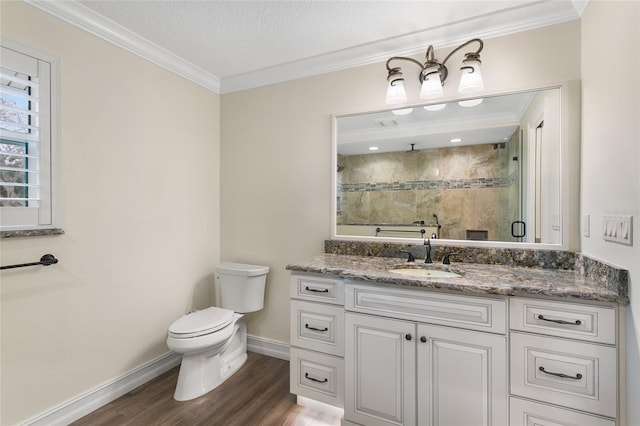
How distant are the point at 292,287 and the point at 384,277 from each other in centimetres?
62

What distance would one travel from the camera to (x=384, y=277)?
59.4 inches

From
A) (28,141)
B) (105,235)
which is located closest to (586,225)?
(105,235)

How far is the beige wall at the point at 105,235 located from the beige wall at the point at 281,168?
0.29 meters

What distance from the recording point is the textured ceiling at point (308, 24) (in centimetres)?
168

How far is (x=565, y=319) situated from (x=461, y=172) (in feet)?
3.21

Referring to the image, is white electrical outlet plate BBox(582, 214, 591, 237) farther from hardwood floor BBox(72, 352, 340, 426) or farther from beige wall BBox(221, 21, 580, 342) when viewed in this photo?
hardwood floor BBox(72, 352, 340, 426)

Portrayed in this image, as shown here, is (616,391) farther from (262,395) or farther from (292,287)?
(262,395)

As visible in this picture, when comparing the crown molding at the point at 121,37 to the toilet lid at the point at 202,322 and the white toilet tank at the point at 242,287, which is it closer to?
the white toilet tank at the point at 242,287

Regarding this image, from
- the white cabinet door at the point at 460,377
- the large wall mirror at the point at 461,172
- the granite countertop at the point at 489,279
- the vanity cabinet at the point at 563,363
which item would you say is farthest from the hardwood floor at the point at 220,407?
the large wall mirror at the point at 461,172

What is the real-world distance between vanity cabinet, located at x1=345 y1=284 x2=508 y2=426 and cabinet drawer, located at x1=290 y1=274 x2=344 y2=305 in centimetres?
10

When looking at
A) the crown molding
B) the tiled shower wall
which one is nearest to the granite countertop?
the tiled shower wall

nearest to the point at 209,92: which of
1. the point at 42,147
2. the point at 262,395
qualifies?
the point at 42,147

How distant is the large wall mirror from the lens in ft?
5.65

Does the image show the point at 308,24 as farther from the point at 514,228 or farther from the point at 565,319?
the point at 565,319
